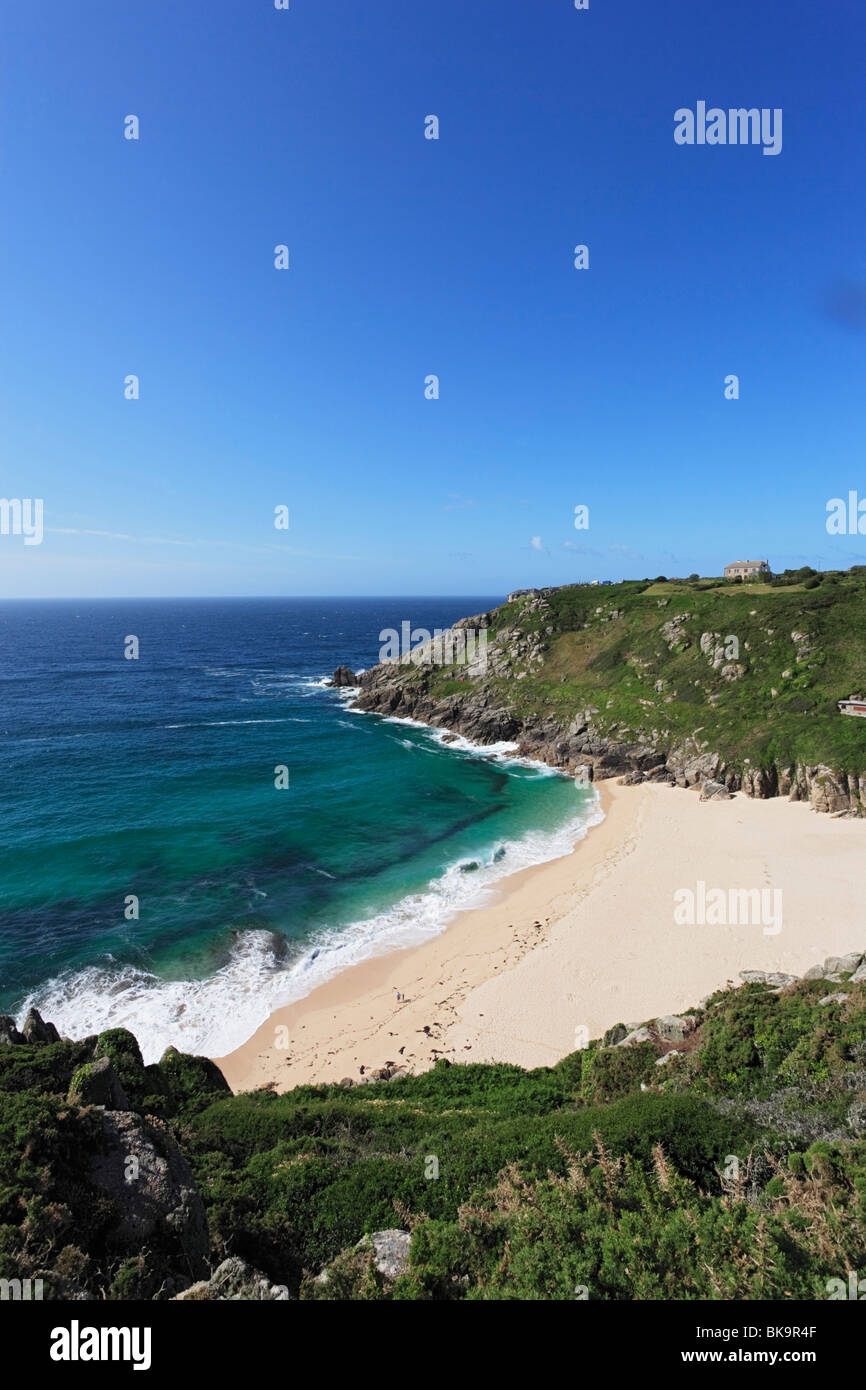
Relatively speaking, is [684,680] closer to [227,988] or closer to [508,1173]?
[227,988]

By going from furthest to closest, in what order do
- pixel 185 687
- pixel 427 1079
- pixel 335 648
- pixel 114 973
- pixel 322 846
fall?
pixel 335 648 → pixel 185 687 → pixel 322 846 → pixel 114 973 → pixel 427 1079

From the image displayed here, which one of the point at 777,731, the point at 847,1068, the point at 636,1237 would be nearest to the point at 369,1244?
the point at 636,1237

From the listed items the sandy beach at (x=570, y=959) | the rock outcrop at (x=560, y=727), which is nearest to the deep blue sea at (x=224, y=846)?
the sandy beach at (x=570, y=959)

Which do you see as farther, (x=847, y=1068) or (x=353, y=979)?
(x=353, y=979)

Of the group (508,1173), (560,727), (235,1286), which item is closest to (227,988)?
(508,1173)

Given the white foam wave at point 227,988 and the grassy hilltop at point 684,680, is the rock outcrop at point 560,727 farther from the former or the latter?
the white foam wave at point 227,988
